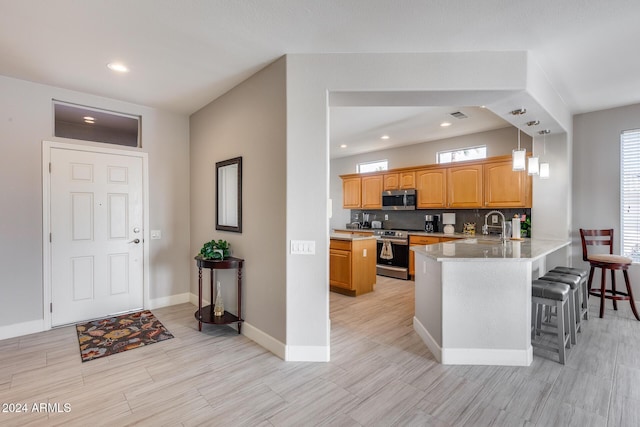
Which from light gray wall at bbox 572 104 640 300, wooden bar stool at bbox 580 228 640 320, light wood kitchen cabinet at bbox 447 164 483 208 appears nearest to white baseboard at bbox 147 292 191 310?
light wood kitchen cabinet at bbox 447 164 483 208

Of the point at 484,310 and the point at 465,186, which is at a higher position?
the point at 465,186

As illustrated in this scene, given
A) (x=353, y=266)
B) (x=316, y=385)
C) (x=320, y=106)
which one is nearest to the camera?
(x=316, y=385)

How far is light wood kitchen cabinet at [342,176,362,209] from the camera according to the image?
7.41m

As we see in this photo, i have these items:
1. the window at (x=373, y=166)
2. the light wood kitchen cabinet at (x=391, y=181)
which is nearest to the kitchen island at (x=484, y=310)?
the light wood kitchen cabinet at (x=391, y=181)

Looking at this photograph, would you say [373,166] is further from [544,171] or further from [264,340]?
[264,340]

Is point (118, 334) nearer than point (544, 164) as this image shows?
Yes

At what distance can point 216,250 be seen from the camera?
341 cm

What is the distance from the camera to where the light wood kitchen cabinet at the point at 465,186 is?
5.40 metres

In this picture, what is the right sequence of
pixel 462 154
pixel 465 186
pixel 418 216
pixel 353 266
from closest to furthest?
pixel 353 266 < pixel 465 186 < pixel 462 154 < pixel 418 216

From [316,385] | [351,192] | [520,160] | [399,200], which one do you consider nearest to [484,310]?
[316,385]

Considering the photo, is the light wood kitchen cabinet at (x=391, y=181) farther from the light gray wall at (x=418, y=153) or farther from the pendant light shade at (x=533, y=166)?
the pendant light shade at (x=533, y=166)

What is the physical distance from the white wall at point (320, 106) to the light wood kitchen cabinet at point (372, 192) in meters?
4.20

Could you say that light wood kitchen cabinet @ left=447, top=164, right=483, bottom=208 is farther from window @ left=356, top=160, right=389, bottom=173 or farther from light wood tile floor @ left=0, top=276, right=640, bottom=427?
light wood tile floor @ left=0, top=276, right=640, bottom=427

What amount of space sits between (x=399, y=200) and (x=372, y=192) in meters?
0.82
